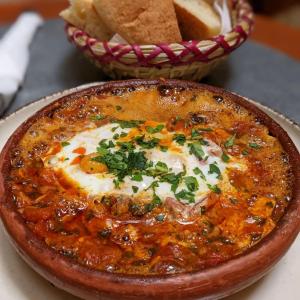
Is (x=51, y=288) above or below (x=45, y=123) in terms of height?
below

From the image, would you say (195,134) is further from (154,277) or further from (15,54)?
(15,54)

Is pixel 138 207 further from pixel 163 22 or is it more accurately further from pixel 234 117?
pixel 163 22

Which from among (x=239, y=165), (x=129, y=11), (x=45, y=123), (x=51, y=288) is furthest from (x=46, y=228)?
(x=129, y=11)

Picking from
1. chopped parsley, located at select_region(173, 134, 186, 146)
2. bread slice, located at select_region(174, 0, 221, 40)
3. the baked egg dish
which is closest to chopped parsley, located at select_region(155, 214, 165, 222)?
the baked egg dish

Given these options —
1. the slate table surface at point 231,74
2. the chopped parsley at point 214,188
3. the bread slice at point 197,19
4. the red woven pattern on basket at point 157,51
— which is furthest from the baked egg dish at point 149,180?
the slate table surface at point 231,74

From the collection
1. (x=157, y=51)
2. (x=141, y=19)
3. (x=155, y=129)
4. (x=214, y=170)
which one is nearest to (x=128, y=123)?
(x=155, y=129)
